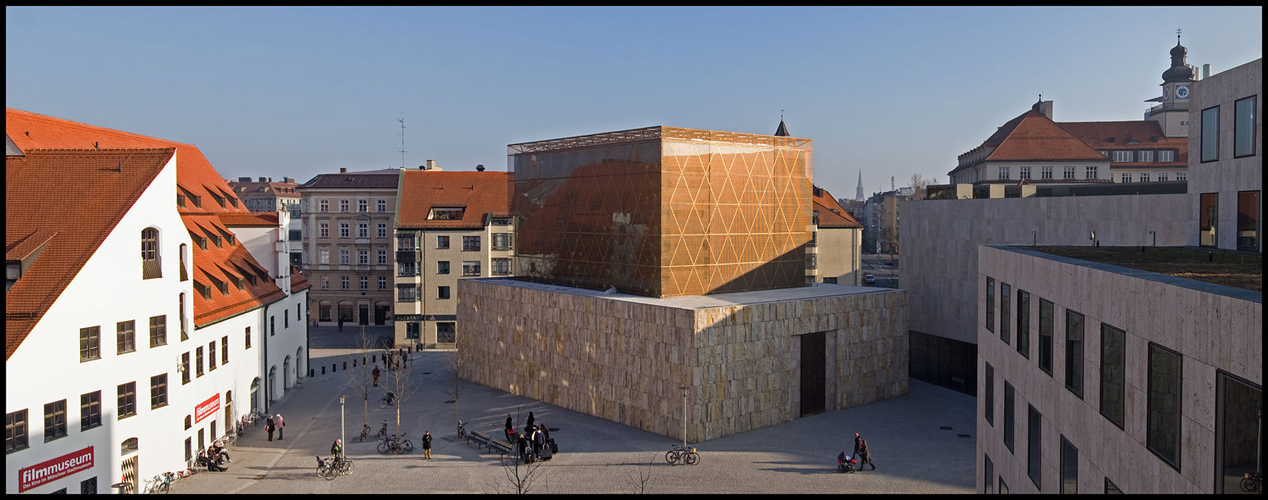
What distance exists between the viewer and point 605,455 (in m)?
31.4

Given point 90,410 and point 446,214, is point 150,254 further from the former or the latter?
point 446,214

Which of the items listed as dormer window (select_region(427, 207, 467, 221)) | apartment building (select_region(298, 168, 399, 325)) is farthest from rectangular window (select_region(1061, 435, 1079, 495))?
apartment building (select_region(298, 168, 399, 325))

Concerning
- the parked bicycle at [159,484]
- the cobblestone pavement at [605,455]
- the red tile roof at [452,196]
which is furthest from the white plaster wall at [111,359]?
A: the red tile roof at [452,196]

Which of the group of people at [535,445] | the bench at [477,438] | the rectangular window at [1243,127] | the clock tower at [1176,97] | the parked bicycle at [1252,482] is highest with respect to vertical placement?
the clock tower at [1176,97]

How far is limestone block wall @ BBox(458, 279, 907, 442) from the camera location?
33.5 m

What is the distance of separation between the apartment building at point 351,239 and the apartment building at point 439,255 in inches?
277

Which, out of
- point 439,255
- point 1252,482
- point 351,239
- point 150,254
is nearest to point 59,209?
point 150,254

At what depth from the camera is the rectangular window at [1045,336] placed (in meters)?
17.0

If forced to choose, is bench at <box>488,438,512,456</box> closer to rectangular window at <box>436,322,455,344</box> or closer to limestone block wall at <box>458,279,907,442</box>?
limestone block wall at <box>458,279,907,442</box>

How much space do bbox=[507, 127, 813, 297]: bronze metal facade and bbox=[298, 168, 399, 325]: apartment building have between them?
26526 millimetres

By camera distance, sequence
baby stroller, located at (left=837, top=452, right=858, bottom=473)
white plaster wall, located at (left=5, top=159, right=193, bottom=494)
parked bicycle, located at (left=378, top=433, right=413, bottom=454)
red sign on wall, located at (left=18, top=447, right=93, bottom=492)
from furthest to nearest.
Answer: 1. parked bicycle, located at (left=378, top=433, right=413, bottom=454)
2. baby stroller, located at (left=837, top=452, right=858, bottom=473)
3. white plaster wall, located at (left=5, top=159, right=193, bottom=494)
4. red sign on wall, located at (left=18, top=447, right=93, bottom=492)

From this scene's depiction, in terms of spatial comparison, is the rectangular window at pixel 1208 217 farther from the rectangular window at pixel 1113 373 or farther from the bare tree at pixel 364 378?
the bare tree at pixel 364 378

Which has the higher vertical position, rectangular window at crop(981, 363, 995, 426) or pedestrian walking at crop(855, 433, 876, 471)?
rectangular window at crop(981, 363, 995, 426)

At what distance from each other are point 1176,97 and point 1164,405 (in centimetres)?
9611
